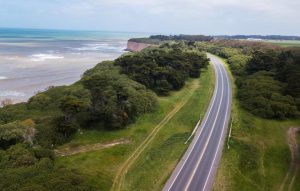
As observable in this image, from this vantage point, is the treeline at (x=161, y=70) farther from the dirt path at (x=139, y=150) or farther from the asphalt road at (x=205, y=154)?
the asphalt road at (x=205, y=154)

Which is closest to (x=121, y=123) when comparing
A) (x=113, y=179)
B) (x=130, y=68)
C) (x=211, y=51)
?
(x=113, y=179)

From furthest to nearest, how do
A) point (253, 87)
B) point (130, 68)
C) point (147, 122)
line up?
point (130, 68), point (253, 87), point (147, 122)

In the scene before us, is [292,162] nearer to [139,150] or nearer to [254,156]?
[254,156]

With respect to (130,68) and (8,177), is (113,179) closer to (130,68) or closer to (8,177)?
(8,177)

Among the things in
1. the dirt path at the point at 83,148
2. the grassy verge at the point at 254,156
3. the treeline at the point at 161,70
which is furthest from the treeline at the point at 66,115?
the grassy verge at the point at 254,156

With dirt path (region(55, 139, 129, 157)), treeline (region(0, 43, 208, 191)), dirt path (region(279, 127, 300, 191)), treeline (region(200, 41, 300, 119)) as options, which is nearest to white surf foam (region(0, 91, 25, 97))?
treeline (region(0, 43, 208, 191))

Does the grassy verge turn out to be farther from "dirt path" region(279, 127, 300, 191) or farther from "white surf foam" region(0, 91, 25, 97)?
"white surf foam" region(0, 91, 25, 97)

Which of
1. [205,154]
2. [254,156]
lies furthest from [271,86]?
[205,154]

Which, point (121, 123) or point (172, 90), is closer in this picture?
point (121, 123)
